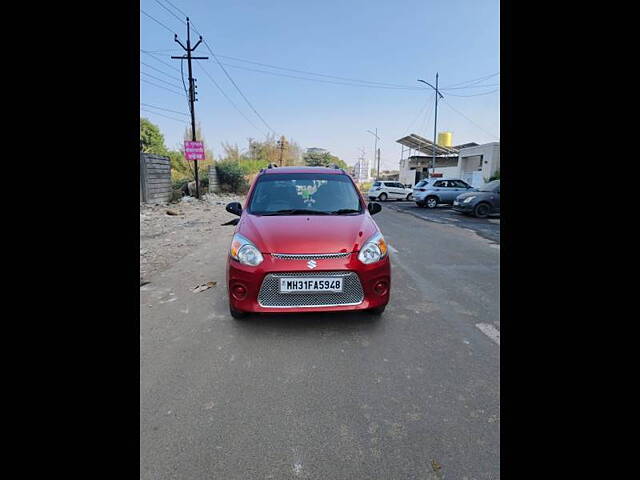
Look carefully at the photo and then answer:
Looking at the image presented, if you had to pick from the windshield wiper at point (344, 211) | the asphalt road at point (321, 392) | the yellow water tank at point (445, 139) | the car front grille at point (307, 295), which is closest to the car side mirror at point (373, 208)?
the windshield wiper at point (344, 211)

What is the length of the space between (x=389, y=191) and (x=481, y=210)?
38.2 ft

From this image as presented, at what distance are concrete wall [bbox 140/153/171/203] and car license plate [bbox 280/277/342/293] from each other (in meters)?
12.9

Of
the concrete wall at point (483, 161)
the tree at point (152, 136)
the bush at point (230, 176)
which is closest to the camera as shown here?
the concrete wall at point (483, 161)

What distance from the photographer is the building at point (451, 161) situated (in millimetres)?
24656

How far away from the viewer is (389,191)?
966 inches

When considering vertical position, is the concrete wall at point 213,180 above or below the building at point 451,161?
below

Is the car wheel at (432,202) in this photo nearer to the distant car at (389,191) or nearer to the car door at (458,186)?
the car door at (458,186)

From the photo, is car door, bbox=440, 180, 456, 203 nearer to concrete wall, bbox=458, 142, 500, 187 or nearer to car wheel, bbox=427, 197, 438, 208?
car wheel, bbox=427, 197, 438, 208

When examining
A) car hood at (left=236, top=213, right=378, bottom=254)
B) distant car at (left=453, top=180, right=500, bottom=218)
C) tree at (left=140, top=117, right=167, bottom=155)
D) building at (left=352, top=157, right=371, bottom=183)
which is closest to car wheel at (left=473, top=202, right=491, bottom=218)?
distant car at (left=453, top=180, right=500, bottom=218)

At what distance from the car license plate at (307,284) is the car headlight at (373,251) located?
33cm

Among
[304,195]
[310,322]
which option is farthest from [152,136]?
[310,322]
